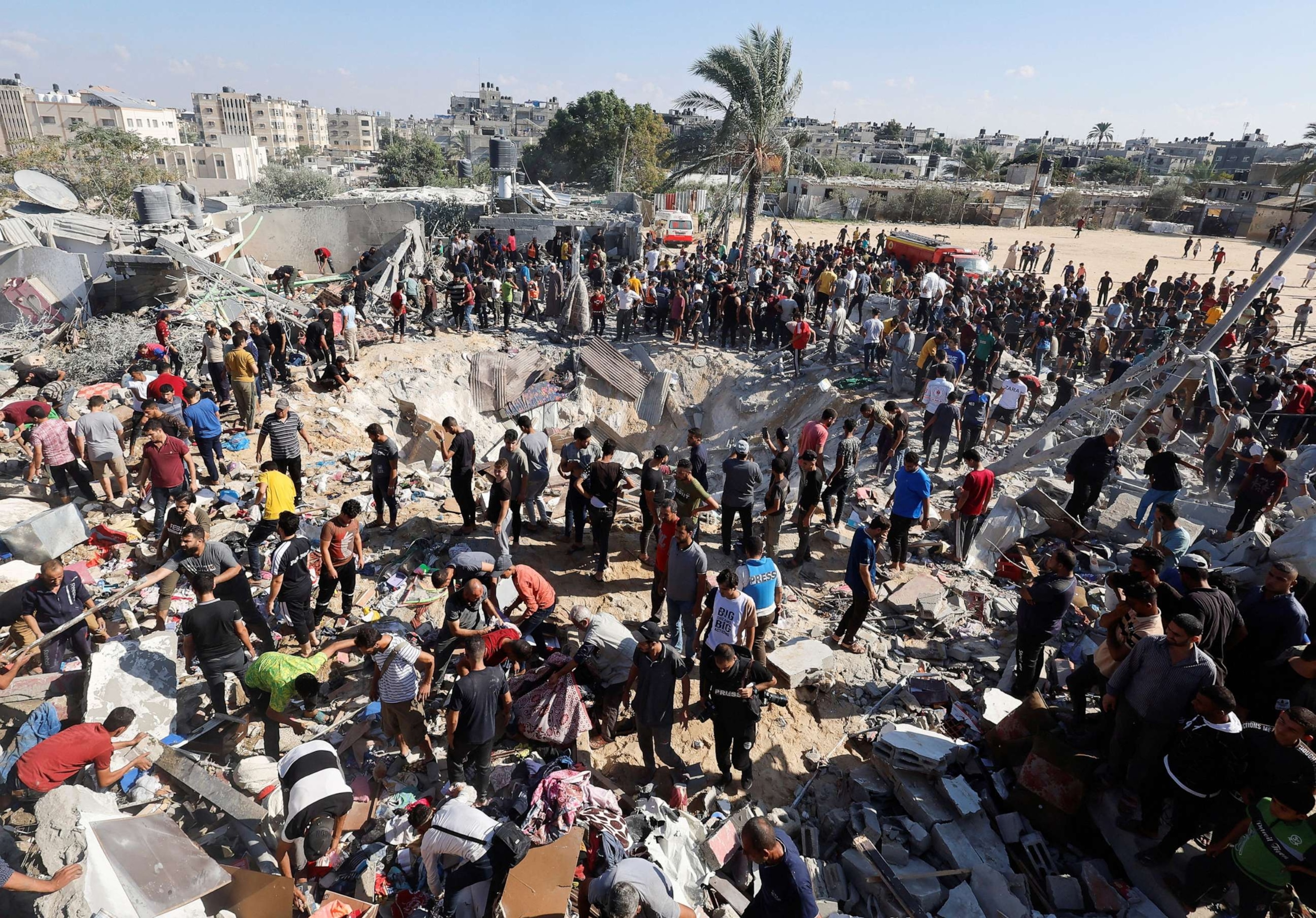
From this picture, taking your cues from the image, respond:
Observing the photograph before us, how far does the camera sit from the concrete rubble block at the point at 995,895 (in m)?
3.90

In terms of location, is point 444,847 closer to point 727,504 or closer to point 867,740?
point 867,740

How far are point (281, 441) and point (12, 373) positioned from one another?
25.2ft

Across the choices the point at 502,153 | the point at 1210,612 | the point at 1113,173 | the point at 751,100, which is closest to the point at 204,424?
the point at 1210,612

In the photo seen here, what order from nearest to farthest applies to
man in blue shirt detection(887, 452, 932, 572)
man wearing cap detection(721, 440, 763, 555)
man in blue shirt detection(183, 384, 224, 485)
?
man in blue shirt detection(887, 452, 932, 572)
man wearing cap detection(721, 440, 763, 555)
man in blue shirt detection(183, 384, 224, 485)

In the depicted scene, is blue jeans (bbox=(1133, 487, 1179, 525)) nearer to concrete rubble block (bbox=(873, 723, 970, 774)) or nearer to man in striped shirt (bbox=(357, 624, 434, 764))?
concrete rubble block (bbox=(873, 723, 970, 774))

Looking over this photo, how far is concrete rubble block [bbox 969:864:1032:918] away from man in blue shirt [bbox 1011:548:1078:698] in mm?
1856

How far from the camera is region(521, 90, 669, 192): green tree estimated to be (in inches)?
1964

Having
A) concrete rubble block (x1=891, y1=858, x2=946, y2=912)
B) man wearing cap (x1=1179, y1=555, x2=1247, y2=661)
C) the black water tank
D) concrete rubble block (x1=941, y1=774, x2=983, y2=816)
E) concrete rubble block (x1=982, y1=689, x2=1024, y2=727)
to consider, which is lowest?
concrete rubble block (x1=891, y1=858, x2=946, y2=912)

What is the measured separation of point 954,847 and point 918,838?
8.1 inches

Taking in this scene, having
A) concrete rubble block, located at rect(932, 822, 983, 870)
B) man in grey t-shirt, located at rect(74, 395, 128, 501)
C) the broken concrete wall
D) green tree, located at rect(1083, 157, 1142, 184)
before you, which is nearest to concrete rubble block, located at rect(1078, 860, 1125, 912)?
concrete rubble block, located at rect(932, 822, 983, 870)

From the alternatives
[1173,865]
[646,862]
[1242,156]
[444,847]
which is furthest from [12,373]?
[1242,156]

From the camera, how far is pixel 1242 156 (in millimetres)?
92438

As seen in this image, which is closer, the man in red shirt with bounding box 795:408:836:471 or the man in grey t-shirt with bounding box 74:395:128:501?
the man in grey t-shirt with bounding box 74:395:128:501

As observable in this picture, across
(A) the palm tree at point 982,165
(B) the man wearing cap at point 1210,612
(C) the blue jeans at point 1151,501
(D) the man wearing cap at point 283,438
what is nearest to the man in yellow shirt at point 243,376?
(D) the man wearing cap at point 283,438
